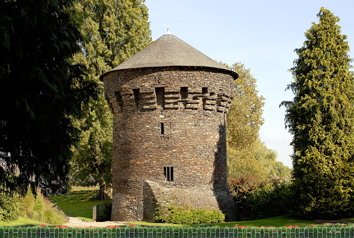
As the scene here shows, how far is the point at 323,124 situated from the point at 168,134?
728 centimetres

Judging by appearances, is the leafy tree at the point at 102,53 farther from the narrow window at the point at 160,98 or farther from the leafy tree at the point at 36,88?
the leafy tree at the point at 36,88

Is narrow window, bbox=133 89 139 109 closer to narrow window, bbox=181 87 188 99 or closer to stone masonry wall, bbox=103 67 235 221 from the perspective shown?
stone masonry wall, bbox=103 67 235 221

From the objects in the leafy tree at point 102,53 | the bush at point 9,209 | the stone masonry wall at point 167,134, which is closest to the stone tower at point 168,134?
the stone masonry wall at point 167,134

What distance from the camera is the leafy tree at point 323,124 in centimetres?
1839

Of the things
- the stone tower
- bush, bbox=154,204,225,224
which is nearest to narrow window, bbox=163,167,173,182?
the stone tower

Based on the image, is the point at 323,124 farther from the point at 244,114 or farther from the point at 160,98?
the point at 244,114

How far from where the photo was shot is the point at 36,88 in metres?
11.6

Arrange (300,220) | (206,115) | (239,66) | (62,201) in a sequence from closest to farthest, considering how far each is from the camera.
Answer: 1. (300,220)
2. (206,115)
3. (62,201)
4. (239,66)

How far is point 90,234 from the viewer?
468 inches

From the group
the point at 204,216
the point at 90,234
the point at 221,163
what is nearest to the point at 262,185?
the point at 221,163

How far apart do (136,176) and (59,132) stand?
986cm

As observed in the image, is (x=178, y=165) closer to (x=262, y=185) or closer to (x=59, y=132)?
(x=262, y=185)

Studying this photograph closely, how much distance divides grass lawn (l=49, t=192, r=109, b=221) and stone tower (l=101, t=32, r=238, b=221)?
5.62m

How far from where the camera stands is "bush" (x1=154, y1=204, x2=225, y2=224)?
20219 millimetres
